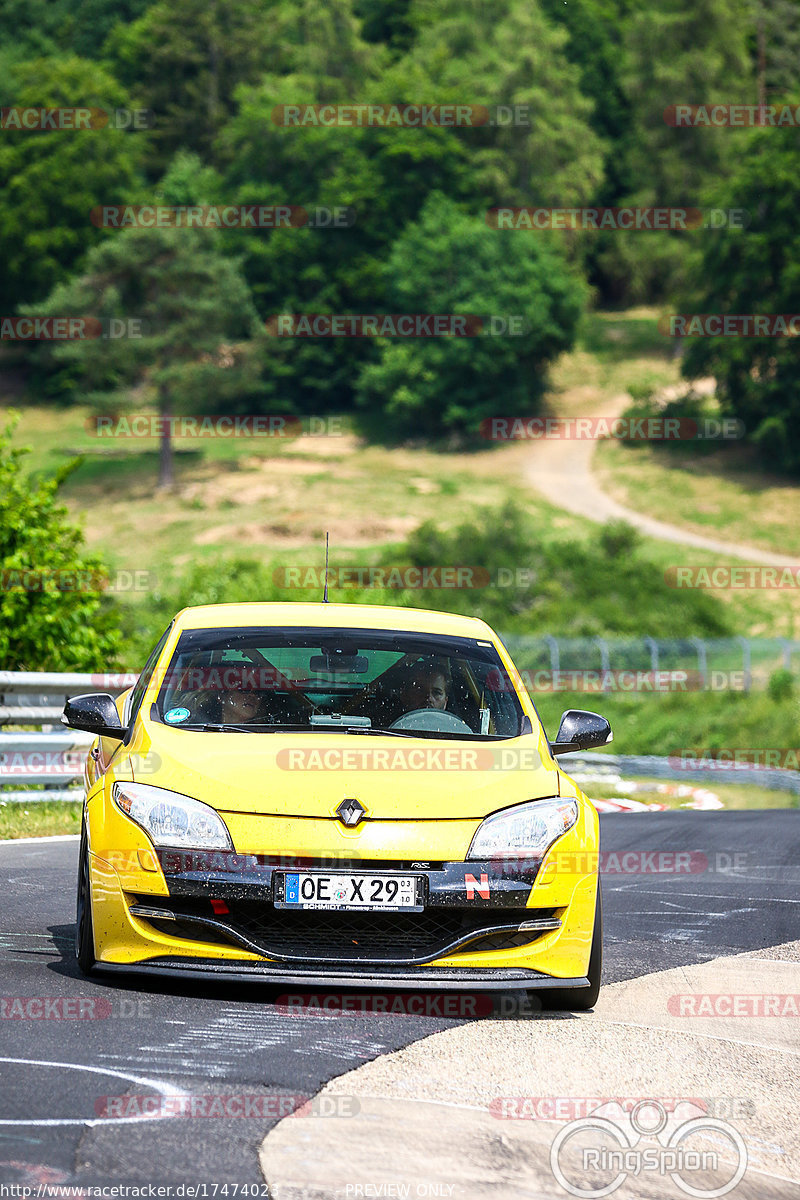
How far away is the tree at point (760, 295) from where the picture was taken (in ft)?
261

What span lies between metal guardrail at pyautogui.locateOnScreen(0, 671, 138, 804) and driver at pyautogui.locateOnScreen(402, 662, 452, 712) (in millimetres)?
6863

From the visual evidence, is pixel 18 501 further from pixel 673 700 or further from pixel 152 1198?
pixel 673 700

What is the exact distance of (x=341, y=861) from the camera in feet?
19.6

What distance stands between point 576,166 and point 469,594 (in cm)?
4282

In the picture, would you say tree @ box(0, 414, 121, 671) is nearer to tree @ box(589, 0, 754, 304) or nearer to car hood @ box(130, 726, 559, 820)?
car hood @ box(130, 726, 559, 820)

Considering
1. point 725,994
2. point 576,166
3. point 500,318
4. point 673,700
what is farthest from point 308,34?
point 725,994

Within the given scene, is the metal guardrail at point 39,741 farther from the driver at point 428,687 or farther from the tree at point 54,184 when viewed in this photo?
the tree at point 54,184

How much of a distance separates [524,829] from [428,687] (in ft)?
4.29

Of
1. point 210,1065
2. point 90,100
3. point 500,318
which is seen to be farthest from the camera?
point 90,100

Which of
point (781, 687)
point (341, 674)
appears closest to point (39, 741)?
point (341, 674)

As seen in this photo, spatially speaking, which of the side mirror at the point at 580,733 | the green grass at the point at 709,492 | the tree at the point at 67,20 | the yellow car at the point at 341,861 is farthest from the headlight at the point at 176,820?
the tree at the point at 67,20

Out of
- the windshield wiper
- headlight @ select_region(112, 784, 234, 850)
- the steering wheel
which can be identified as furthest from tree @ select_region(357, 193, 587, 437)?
headlight @ select_region(112, 784, 234, 850)

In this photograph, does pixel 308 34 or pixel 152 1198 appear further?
pixel 308 34

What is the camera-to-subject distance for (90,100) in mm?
106188
